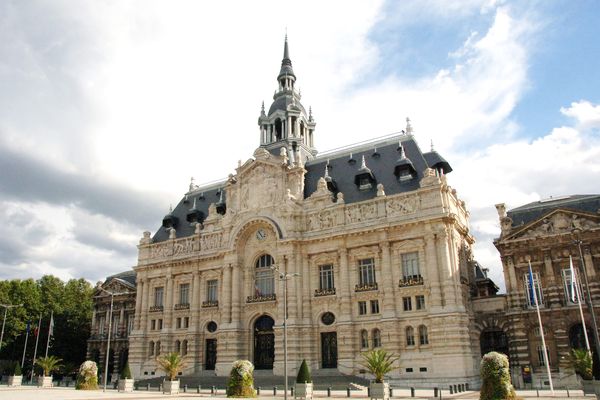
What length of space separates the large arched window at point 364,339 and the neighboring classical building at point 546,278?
33.6 ft

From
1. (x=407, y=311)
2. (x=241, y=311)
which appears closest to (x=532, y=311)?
(x=407, y=311)

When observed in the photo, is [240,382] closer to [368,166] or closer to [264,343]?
[264,343]

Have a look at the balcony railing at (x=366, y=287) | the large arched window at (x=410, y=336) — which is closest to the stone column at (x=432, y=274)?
the large arched window at (x=410, y=336)

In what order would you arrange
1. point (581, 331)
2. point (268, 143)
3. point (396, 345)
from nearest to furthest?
point (581, 331), point (396, 345), point (268, 143)

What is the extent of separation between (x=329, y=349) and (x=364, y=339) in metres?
3.74

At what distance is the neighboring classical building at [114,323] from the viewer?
2633 inches

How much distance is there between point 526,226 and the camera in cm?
4503

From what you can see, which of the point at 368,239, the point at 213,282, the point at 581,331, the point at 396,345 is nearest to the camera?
the point at 581,331

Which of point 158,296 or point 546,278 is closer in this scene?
point 546,278

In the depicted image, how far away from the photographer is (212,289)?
57781 millimetres

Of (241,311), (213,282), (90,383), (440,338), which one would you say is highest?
(213,282)

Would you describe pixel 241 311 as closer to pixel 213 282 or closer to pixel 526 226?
pixel 213 282

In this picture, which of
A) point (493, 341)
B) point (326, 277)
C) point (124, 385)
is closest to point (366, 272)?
point (326, 277)

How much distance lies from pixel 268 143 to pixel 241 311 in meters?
21.4
